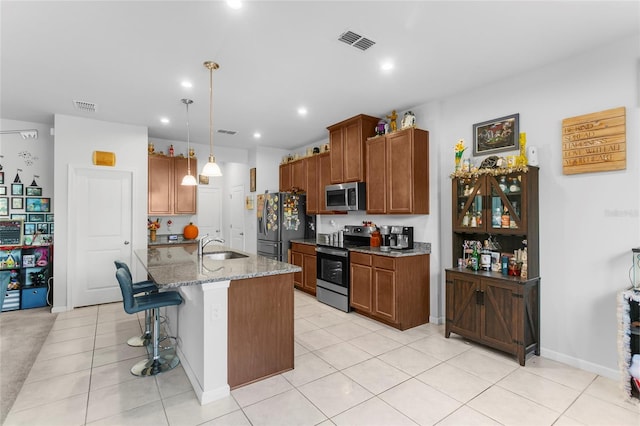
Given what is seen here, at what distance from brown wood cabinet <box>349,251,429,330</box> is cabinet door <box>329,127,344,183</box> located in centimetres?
139

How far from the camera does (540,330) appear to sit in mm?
3111

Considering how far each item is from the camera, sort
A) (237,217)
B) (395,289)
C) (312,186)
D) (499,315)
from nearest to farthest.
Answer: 1. (499,315)
2. (395,289)
3. (312,186)
4. (237,217)

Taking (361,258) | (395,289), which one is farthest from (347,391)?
(361,258)

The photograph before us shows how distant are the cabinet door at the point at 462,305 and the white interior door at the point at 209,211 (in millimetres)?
5188

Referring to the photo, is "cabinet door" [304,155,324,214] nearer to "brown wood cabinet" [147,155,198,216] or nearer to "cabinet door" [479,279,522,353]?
"brown wood cabinet" [147,155,198,216]

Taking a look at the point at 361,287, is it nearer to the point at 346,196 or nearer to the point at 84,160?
the point at 346,196

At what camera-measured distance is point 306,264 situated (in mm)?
5473

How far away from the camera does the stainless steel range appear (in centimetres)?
449

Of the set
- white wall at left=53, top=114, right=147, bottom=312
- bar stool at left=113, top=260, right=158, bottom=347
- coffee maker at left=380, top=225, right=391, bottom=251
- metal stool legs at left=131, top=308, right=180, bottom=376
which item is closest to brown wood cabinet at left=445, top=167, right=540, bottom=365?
coffee maker at left=380, top=225, right=391, bottom=251

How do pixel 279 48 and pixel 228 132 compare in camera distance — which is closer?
pixel 279 48

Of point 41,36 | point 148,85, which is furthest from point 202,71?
point 41,36

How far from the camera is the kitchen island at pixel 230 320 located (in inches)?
93.0

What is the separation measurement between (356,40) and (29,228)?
551 cm

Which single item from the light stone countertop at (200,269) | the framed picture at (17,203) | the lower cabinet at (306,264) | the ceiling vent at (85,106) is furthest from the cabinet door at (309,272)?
the framed picture at (17,203)
